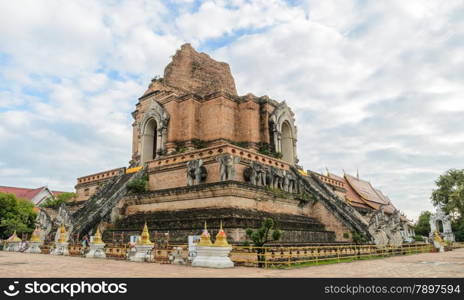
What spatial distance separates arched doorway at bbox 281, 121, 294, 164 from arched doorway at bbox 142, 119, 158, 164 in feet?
31.0

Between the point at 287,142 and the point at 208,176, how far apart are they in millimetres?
9877

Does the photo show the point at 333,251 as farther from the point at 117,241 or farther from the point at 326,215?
the point at 117,241

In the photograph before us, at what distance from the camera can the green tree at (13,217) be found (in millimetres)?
28953

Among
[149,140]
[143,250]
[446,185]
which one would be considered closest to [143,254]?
[143,250]

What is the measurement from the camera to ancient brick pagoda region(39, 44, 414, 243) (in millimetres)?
17156

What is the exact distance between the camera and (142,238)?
541 inches

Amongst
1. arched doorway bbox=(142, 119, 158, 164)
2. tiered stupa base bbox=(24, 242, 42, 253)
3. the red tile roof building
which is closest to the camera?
tiered stupa base bbox=(24, 242, 42, 253)

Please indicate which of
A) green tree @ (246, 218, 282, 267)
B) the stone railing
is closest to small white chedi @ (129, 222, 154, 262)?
green tree @ (246, 218, 282, 267)

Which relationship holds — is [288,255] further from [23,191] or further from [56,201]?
[23,191]

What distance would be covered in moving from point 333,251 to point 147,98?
19.6 m

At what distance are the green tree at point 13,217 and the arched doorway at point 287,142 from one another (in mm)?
21092

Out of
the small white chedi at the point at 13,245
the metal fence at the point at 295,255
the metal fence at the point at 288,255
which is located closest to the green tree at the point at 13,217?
the small white chedi at the point at 13,245

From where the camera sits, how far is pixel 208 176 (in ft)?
64.8

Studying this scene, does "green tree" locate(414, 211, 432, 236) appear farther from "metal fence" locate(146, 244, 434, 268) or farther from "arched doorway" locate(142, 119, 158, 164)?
"arched doorway" locate(142, 119, 158, 164)
